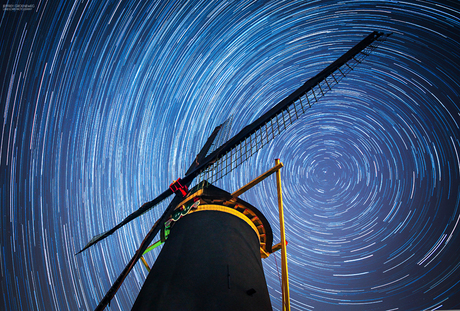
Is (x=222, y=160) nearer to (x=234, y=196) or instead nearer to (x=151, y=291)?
(x=234, y=196)

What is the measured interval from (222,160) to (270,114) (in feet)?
8.98

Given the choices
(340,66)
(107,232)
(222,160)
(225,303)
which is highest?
(340,66)

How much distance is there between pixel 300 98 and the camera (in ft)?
27.0

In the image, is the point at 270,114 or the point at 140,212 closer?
the point at 270,114

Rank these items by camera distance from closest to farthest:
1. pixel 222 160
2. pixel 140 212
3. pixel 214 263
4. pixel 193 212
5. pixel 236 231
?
pixel 214 263, pixel 236 231, pixel 193 212, pixel 222 160, pixel 140 212

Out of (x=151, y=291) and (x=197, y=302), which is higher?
(x=151, y=291)

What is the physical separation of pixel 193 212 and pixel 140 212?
4490 millimetres

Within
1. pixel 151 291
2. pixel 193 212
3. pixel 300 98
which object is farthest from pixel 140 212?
pixel 300 98

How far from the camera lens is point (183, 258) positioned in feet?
17.4

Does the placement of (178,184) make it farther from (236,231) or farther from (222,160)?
(236,231)

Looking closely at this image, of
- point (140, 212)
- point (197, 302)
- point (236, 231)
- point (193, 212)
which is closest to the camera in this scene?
point (197, 302)

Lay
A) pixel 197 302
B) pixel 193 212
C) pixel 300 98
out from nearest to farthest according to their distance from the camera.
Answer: pixel 197 302
pixel 193 212
pixel 300 98

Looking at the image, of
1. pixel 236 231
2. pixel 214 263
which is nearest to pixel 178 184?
pixel 236 231

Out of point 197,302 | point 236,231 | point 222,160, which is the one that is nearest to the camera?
point 197,302
